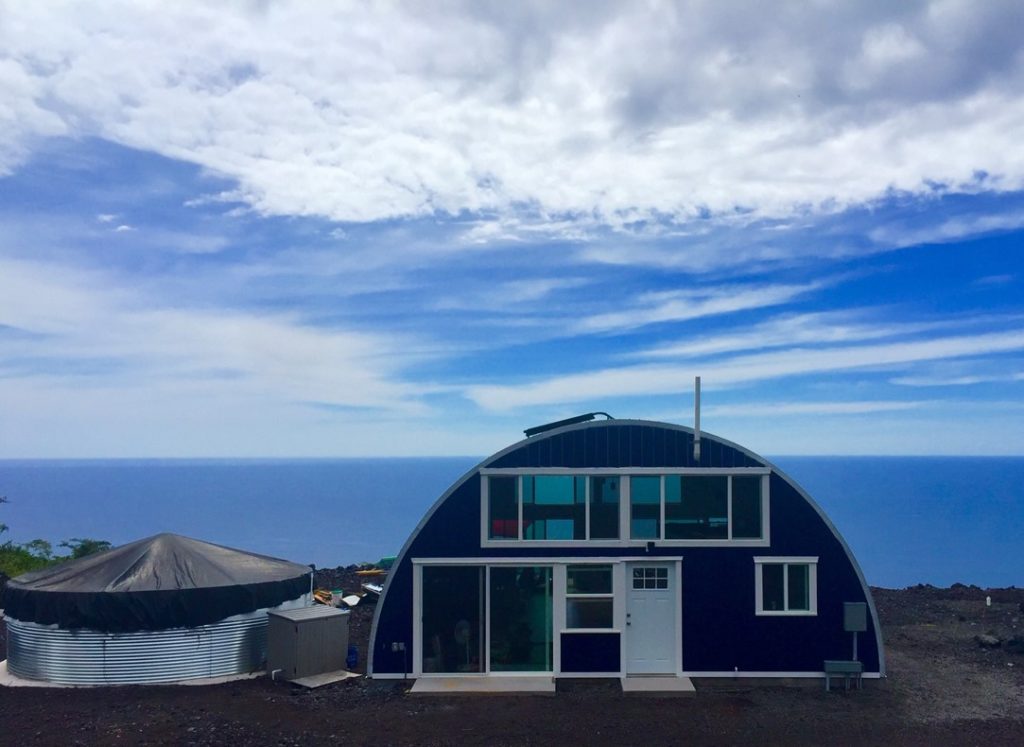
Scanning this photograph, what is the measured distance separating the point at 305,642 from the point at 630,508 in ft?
19.7

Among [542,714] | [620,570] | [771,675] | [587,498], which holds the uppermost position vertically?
[587,498]

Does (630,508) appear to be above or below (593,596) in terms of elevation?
above

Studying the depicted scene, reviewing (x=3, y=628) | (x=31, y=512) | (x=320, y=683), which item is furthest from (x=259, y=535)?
(x=320, y=683)

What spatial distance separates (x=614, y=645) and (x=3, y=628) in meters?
14.2

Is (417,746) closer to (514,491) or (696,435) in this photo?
(514,491)

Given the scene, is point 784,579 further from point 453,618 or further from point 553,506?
point 453,618

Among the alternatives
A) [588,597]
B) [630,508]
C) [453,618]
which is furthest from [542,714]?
[630,508]

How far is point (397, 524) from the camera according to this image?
5049 inches

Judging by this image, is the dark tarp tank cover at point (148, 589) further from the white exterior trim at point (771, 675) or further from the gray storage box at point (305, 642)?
the white exterior trim at point (771, 675)

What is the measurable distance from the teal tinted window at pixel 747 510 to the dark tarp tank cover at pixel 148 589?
831cm

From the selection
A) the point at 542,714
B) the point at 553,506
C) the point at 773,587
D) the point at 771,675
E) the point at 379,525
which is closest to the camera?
the point at 542,714

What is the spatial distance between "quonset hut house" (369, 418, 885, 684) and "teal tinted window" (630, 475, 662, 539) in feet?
0.06

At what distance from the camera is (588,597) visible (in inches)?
631

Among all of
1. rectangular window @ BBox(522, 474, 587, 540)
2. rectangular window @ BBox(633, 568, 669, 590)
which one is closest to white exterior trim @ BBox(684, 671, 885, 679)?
rectangular window @ BBox(633, 568, 669, 590)
